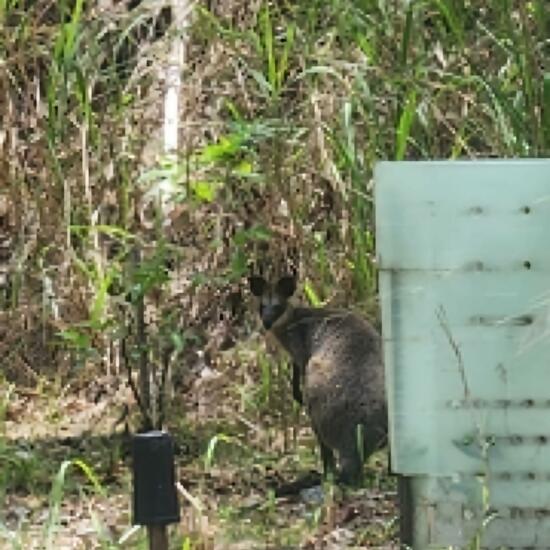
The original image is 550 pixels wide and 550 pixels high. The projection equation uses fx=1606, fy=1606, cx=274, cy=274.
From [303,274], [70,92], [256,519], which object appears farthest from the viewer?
[70,92]

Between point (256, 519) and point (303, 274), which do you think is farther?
point (303, 274)

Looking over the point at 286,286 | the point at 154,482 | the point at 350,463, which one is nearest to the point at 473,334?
the point at 154,482

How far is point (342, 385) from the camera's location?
18.5 ft

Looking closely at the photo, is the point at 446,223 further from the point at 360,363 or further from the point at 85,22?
the point at 85,22

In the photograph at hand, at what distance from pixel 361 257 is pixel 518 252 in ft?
6.70

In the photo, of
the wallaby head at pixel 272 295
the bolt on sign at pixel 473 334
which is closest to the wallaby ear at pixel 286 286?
the wallaby head at pixel 272 295

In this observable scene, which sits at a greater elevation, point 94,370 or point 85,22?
point 85,22

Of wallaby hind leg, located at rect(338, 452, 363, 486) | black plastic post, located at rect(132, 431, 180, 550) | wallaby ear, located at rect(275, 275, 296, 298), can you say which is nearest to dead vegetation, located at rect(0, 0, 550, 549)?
wallaby hind leg, located at rect(338, 452, 363, 486)

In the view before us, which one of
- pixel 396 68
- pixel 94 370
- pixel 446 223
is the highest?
pixel 396 68

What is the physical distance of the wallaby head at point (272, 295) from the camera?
638 cm

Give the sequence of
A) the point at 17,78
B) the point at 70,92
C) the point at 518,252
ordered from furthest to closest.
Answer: the point at 17,78 → the point at 70,92 → the point at 518,252

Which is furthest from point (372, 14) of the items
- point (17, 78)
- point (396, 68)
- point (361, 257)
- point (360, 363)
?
point (17, 78)

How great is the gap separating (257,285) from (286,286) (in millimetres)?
147

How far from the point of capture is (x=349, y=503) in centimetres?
525
